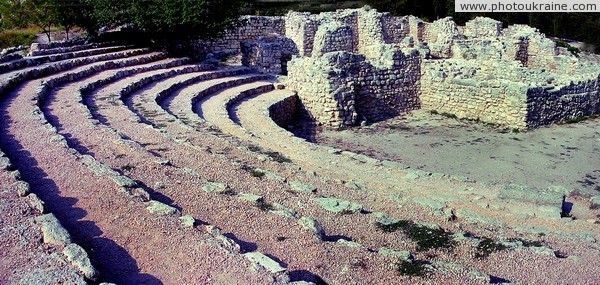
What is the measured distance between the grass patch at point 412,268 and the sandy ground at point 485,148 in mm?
7166

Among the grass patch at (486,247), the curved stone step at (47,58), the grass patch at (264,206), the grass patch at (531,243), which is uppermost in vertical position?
the curved stone step at (47,58)

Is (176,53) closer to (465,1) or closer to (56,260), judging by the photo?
(56,260)

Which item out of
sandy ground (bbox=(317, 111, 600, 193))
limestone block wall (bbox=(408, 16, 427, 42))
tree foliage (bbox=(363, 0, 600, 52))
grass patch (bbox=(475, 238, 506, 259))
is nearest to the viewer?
grass patch (bbox=(475, 238, 506, 259))

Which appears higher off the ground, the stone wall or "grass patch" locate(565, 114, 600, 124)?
the stone wall

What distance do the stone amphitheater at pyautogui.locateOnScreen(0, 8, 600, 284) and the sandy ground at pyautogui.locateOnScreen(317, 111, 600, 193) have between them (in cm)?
82

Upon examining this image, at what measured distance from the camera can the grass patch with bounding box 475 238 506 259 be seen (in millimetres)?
6500

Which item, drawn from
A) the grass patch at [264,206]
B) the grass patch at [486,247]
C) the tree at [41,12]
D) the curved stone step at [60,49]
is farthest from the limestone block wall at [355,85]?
the tree at [41,12]

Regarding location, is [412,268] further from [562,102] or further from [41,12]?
[41,12]

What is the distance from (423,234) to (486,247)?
78 cm

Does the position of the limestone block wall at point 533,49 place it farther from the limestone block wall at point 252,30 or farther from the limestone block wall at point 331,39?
the limestone block wall at point 252,30

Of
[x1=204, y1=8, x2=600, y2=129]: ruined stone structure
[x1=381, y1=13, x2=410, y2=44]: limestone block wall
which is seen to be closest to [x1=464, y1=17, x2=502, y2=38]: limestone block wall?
[x1=381, y1=13, x2=410, y2=44]: limestone block wall

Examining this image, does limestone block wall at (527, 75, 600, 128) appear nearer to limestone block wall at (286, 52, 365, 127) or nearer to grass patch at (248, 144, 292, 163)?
limestone block wall at (286, 52, 365, 127)

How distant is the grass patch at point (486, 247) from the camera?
6.50 meters

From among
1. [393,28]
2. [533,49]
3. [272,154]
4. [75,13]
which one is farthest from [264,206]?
[393,28]
